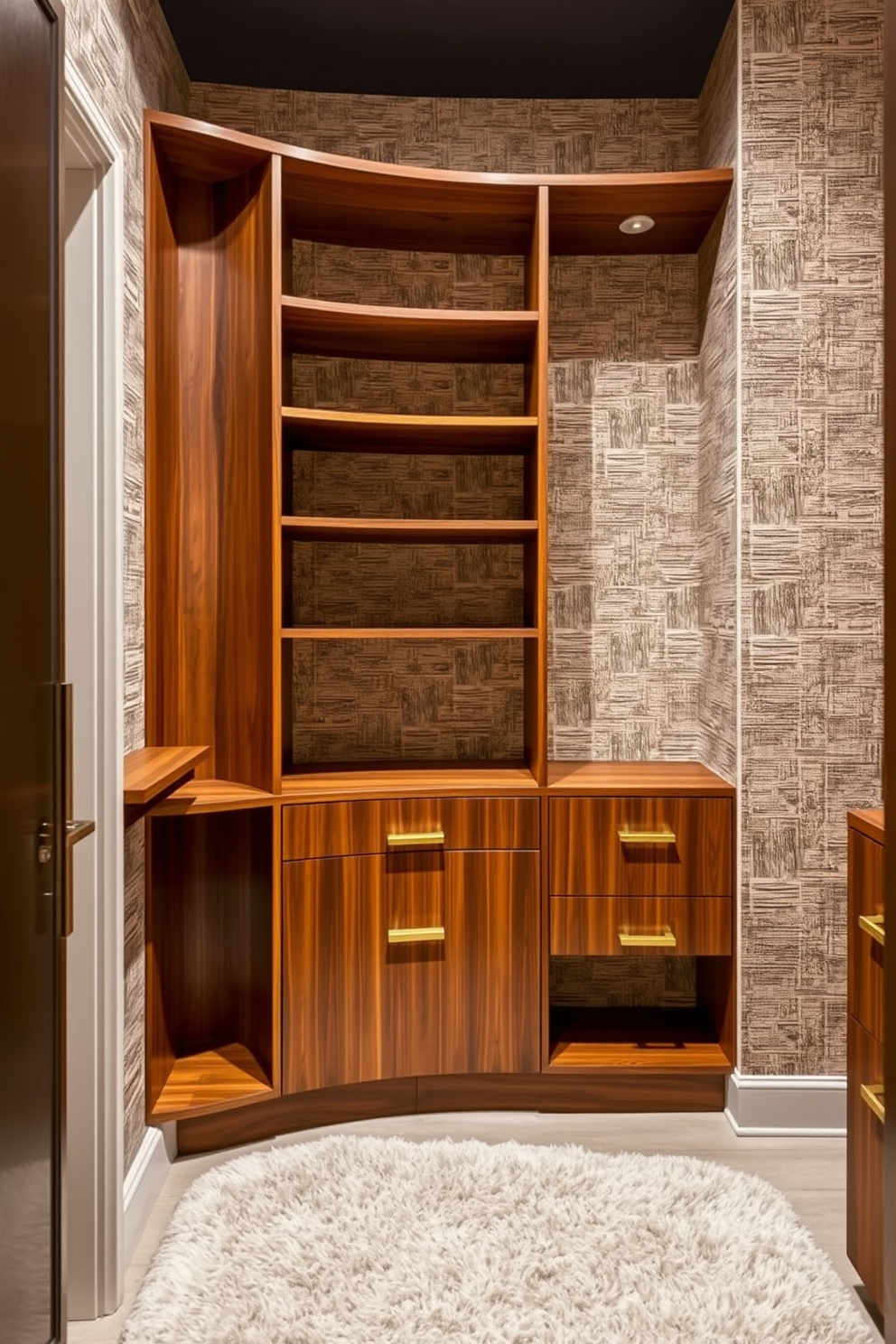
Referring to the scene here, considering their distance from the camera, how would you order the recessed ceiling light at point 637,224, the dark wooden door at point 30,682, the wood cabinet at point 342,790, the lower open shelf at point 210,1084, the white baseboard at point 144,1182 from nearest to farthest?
the dark wooden door at point 30,682, the white baseboard at point 144,1182, the lower open shelf at point 210,1084, the wood cabinet at point 342,790, the recessed ceiling light at point 637,224

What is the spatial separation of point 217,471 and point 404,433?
1.71 ft

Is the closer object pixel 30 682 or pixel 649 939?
pixel 30 682

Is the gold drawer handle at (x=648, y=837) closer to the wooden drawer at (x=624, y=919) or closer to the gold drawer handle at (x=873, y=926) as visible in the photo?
the wooden drawer at (x=624, y=919)

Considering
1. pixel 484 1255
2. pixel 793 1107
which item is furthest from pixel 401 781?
pixel 793 1107

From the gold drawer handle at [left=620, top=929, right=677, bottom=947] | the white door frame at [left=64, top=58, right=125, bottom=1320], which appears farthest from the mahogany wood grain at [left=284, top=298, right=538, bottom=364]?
the gold drawer handle at [left=620, top=929, right=677, bottom=947]

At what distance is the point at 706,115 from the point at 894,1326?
9.64ft

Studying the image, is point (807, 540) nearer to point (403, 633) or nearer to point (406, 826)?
point (403, 633)

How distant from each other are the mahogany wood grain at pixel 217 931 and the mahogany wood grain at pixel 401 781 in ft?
0.46

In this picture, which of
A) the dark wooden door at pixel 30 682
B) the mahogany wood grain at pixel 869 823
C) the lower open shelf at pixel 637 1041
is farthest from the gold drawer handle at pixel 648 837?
the dark wooden door at pixel 30 682

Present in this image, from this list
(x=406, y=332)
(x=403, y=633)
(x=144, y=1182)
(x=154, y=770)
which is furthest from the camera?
(x=406, y=332)

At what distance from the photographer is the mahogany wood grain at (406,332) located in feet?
7.84

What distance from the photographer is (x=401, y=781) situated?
2.46 meters

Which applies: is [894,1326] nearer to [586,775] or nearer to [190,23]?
[586,775]

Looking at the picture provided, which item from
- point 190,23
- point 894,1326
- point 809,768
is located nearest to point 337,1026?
point 809,768
